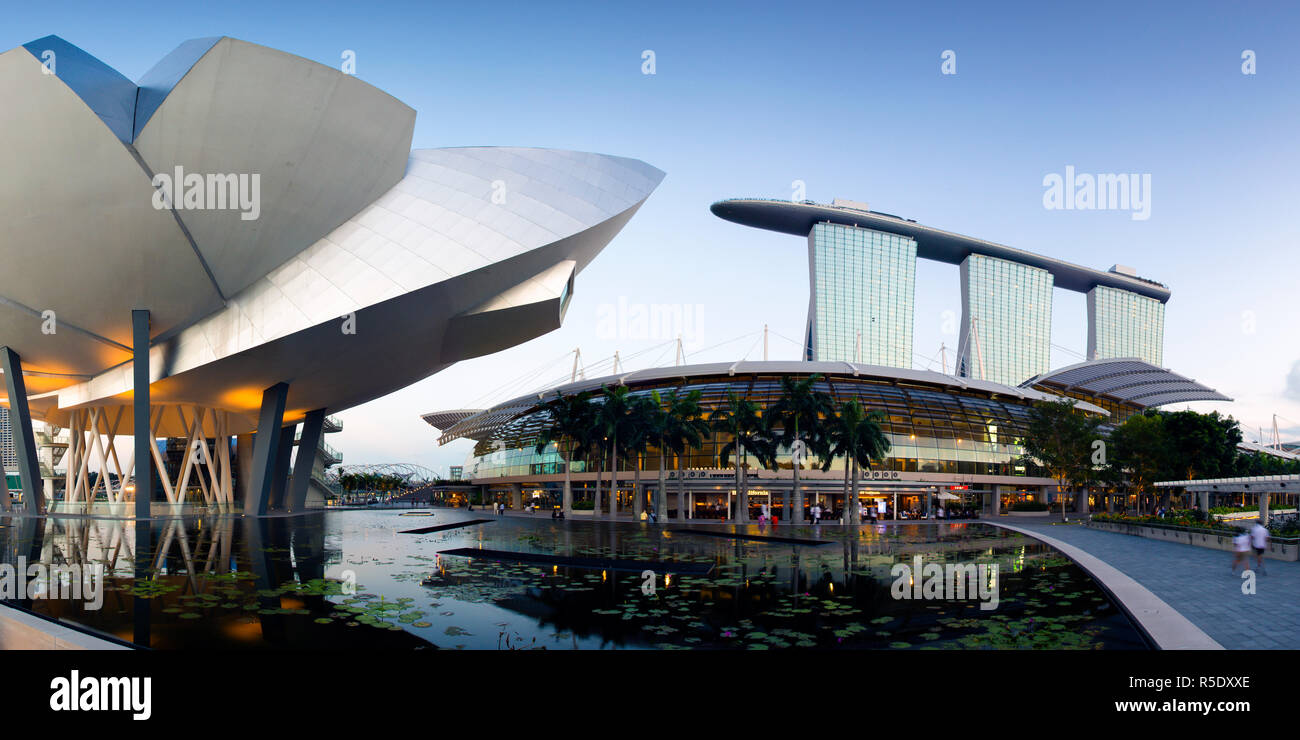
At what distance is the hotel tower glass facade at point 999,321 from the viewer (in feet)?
620

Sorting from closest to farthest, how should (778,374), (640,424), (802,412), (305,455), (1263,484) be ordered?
(1263,484), (802,412), (640,424), (305,455), (778,374)

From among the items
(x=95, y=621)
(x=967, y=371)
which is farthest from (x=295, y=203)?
(x=967, y=371)

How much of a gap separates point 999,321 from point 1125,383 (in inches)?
3146

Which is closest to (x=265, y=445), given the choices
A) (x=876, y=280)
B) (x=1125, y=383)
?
(x=1125, y=383)

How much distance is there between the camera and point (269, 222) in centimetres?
3275

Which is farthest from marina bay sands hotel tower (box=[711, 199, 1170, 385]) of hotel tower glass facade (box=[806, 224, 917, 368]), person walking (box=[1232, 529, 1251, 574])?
person walking (box=[1232, 529, 1251, 574])

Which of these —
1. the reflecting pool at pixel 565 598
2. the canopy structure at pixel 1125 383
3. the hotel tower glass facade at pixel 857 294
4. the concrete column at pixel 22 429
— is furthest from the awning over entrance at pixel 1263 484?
the hotel tower glass facade at pixel 857 294

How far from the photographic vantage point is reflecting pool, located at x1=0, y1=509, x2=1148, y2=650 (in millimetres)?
10914

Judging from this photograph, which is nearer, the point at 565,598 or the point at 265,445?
the point at 565,598

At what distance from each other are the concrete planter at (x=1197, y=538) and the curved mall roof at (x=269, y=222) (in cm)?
2857

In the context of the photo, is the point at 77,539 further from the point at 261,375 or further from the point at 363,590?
the point at 363,590

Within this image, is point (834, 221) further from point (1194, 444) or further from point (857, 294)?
point (1194, 444)

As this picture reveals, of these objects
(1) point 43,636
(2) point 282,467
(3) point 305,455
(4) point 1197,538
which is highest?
(1) point 43,636

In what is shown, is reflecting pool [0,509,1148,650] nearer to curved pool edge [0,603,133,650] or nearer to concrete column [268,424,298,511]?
curved pool edge [0,603,133,650]
